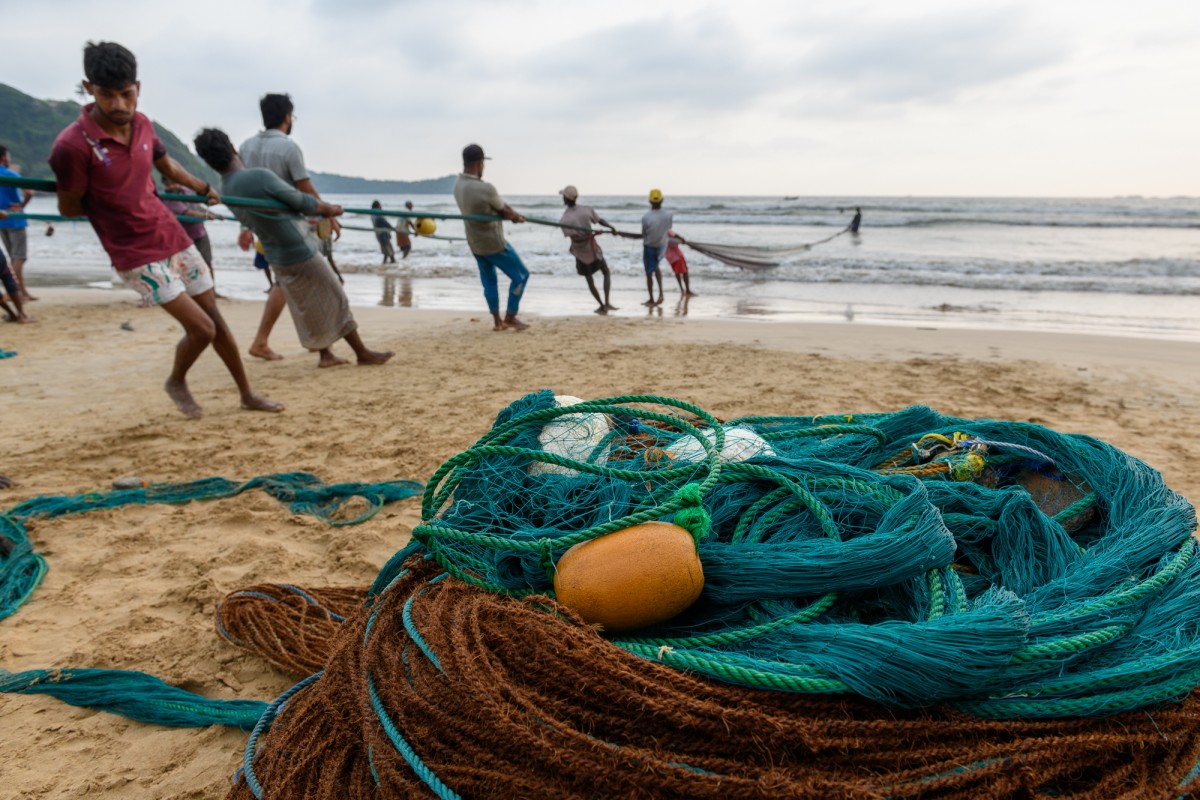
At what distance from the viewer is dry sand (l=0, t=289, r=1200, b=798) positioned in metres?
2.03

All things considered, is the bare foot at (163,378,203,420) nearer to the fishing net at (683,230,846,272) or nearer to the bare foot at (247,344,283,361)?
the bare foot at (247,344,283,361)

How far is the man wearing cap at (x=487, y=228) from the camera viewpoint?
732 cm

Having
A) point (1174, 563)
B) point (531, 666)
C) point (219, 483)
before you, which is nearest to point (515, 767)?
point (531, 666)

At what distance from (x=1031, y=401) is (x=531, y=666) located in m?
4.79

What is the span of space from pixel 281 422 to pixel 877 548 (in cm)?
411

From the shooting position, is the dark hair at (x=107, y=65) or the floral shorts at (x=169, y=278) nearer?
the dark hair at (x=107, y=65)

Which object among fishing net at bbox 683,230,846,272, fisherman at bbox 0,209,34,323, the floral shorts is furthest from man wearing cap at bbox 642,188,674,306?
fisherman at bbox 0,209,34,323

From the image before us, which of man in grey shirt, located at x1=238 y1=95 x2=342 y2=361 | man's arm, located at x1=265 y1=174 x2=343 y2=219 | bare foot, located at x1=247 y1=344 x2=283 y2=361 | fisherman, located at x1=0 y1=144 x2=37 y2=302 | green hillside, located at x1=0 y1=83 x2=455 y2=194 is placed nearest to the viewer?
man's arm, located at x1=265 y1=174 x2=343 y2=219

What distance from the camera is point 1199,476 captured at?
3410 mm

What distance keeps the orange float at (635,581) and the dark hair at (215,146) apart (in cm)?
505

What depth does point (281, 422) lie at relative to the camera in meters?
4.54

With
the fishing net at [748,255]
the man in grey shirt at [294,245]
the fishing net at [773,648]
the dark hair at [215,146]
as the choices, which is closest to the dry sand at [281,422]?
the man in grey shirt at [294,245]

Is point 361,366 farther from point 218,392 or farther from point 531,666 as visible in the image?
point 531,666

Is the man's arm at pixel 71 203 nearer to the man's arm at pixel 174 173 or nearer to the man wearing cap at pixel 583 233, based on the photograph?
the man's arm at pixel 174 173
